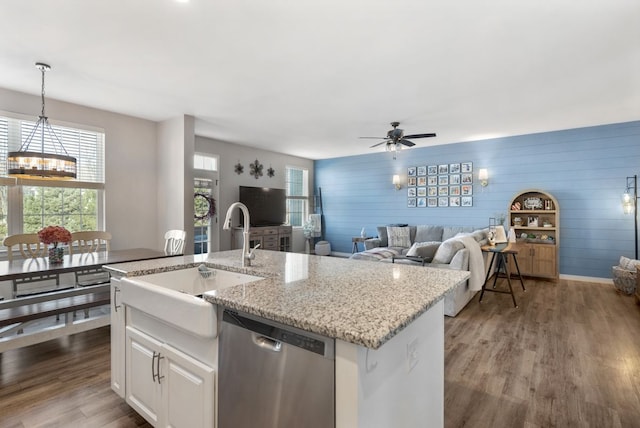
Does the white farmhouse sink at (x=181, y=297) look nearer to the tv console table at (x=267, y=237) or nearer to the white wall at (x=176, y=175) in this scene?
the white wall at (x=176, y=175)

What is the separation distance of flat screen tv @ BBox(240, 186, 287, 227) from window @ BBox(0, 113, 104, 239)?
2640 mm

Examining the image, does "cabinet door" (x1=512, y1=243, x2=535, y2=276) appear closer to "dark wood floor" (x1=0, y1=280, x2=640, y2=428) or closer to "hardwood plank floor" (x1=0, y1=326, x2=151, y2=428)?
"dark wood floor" (x1=0, y1=280, x2=640, y2=428)

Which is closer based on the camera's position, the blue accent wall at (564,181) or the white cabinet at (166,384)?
the white cabinet at (166,384)

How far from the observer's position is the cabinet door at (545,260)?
17.8ft

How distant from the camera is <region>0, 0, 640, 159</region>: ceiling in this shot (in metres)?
2.24

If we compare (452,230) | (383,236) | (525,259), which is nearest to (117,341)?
(383,236)

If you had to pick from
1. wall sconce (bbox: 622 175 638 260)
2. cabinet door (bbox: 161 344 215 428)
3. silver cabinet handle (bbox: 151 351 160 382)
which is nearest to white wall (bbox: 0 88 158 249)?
silver cabinet handle (bbox: 151 351 160 382)

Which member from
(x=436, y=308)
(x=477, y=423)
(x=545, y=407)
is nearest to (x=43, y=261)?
(x=436, y=308)

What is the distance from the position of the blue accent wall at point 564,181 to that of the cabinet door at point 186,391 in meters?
5.64

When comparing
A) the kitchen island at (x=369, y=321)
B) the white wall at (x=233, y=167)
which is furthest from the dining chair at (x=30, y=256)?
the white wall at (x=233, y=167)

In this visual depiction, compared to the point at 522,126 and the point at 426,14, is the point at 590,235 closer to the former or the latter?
the point at 522,126

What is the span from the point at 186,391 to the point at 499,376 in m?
2.26

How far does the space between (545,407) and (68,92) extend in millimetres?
5463

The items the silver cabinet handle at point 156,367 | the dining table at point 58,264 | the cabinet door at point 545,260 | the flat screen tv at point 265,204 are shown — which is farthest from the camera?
the flat screen tv at point 265,204
